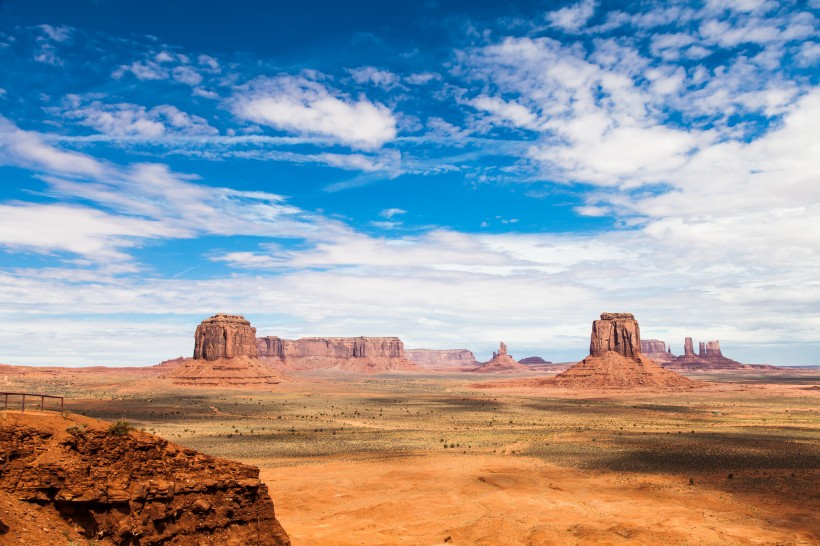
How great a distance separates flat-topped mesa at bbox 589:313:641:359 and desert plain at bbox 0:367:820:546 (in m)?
68.2

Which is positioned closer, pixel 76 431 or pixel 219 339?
pixel 76 431

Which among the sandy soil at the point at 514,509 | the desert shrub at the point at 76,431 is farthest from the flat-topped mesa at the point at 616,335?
the desert shrub at the point at 76,431

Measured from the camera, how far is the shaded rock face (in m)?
158

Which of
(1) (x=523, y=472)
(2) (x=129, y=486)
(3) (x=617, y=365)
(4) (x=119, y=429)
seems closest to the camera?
(2) (x=129, y=486)

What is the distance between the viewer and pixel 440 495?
28391mm

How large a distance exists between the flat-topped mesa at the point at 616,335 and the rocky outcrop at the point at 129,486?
146m

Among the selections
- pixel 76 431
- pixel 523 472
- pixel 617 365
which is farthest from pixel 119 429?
pixel 617 365

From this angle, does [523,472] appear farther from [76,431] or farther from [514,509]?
[76,431]

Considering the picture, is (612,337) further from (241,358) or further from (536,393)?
(241,358)

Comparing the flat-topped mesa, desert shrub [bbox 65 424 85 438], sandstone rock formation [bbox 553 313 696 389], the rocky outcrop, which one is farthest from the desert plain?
the flat-topped mesa

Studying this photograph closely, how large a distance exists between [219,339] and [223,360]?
673 cm

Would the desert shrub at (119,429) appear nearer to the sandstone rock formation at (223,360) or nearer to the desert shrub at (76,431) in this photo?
the desert shrub at (76,431)

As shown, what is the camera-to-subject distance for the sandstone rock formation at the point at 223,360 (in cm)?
14362

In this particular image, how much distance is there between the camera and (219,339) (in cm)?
15788
